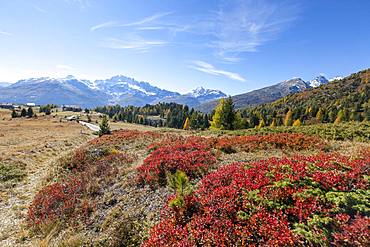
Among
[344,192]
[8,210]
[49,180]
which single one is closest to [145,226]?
[344,192]

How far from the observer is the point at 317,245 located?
6227 mm

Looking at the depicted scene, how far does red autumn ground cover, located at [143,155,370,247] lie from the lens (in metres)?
6.59

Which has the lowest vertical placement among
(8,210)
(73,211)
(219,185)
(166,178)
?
(8,210)

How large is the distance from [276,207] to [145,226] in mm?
5472

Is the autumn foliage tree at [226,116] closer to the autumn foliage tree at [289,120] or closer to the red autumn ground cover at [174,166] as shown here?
the red autumn ground cover at [174,166]

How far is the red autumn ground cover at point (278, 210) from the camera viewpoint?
6586 mm

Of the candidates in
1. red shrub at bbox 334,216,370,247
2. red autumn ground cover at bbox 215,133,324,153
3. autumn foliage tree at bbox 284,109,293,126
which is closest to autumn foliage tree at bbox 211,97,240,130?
red autumn ground cover at bbox 215,133,324,153

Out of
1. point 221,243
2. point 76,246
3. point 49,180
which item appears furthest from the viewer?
point 49,180

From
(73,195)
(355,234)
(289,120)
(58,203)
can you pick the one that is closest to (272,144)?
(355,234)

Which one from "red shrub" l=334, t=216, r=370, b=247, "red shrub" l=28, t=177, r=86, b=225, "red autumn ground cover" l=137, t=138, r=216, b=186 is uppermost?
"red shrub" l=334, t=216, r=370, b=247

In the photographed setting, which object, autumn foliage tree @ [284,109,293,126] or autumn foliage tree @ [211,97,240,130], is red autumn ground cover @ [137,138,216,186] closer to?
autumn foliage tree @ [211,97,240,130]

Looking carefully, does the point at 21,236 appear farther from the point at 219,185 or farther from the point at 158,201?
the point at 219,185

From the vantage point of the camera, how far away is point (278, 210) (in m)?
7.75

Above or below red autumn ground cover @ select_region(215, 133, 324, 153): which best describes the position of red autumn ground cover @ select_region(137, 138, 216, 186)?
below
